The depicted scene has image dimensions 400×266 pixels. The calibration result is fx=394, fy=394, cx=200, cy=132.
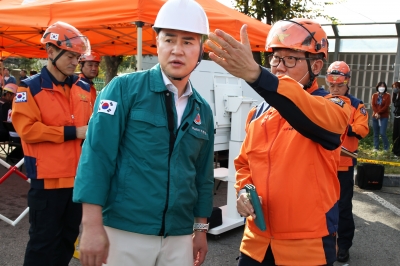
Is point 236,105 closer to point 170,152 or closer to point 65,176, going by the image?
point 65,176

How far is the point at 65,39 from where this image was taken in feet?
11.3

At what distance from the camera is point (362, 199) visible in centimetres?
726

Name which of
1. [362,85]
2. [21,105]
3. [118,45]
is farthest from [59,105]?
[362,85]

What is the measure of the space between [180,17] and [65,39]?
1.85 meters

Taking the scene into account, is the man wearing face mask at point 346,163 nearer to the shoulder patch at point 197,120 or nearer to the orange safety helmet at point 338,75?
the orange safety helmet at point 338,75

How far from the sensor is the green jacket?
1865 millimetres

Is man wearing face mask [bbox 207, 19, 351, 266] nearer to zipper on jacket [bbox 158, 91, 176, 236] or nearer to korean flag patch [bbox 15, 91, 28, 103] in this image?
zipper on jacket [bbox 158, 91, 176, 236]

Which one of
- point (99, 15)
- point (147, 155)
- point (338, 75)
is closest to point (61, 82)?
point (147, 155)

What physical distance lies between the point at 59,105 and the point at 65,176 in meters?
0.61

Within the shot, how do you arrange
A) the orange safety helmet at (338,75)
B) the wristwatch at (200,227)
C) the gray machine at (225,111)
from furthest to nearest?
the orange safety helmet at (338,75)
the gray machine at (225,111)
the wristwatch at (200,227)

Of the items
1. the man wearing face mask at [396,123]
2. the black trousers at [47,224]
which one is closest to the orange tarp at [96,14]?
the black trousers at [47,224]

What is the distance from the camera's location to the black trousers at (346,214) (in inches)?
180

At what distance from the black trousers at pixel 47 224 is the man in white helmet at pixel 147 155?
1377 mm

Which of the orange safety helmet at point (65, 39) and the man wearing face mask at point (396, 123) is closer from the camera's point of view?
the orange safety helmet at point (65, 39)
